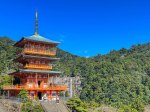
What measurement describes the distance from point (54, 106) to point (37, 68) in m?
7.35

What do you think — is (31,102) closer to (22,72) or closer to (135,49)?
(22,72)

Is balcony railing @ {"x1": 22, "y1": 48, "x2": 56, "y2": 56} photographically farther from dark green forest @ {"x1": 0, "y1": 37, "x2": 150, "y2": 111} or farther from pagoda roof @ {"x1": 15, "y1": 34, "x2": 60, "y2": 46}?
dark green forest @ {"x1": 0, "y1": 37, "x2": 150, "y2": 111}

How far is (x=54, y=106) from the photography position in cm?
3466

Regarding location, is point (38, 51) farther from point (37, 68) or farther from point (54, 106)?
→ point (54, 106)

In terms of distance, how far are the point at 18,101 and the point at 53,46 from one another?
10.3 m

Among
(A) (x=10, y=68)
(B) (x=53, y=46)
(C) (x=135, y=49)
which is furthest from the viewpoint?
(C) (x=135, y=49)

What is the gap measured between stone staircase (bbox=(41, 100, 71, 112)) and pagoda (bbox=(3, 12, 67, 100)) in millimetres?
3427

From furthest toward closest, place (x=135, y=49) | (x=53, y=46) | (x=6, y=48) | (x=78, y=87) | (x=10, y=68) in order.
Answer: (x=135, y=49), (x=6, y=48), (x=78, y=87), (x=10, y=68), (x=53, y=46)

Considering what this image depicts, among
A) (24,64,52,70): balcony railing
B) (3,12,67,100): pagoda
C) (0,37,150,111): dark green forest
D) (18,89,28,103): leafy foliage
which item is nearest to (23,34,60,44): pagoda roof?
(3,12,67,100): pagoda

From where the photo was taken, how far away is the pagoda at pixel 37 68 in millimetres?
38750

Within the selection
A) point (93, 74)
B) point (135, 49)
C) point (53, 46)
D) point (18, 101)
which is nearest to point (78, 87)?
point (93, 74)

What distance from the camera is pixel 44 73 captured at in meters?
39.8

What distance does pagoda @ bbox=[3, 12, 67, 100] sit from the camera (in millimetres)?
38750

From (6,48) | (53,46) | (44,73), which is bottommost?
(44,73)
